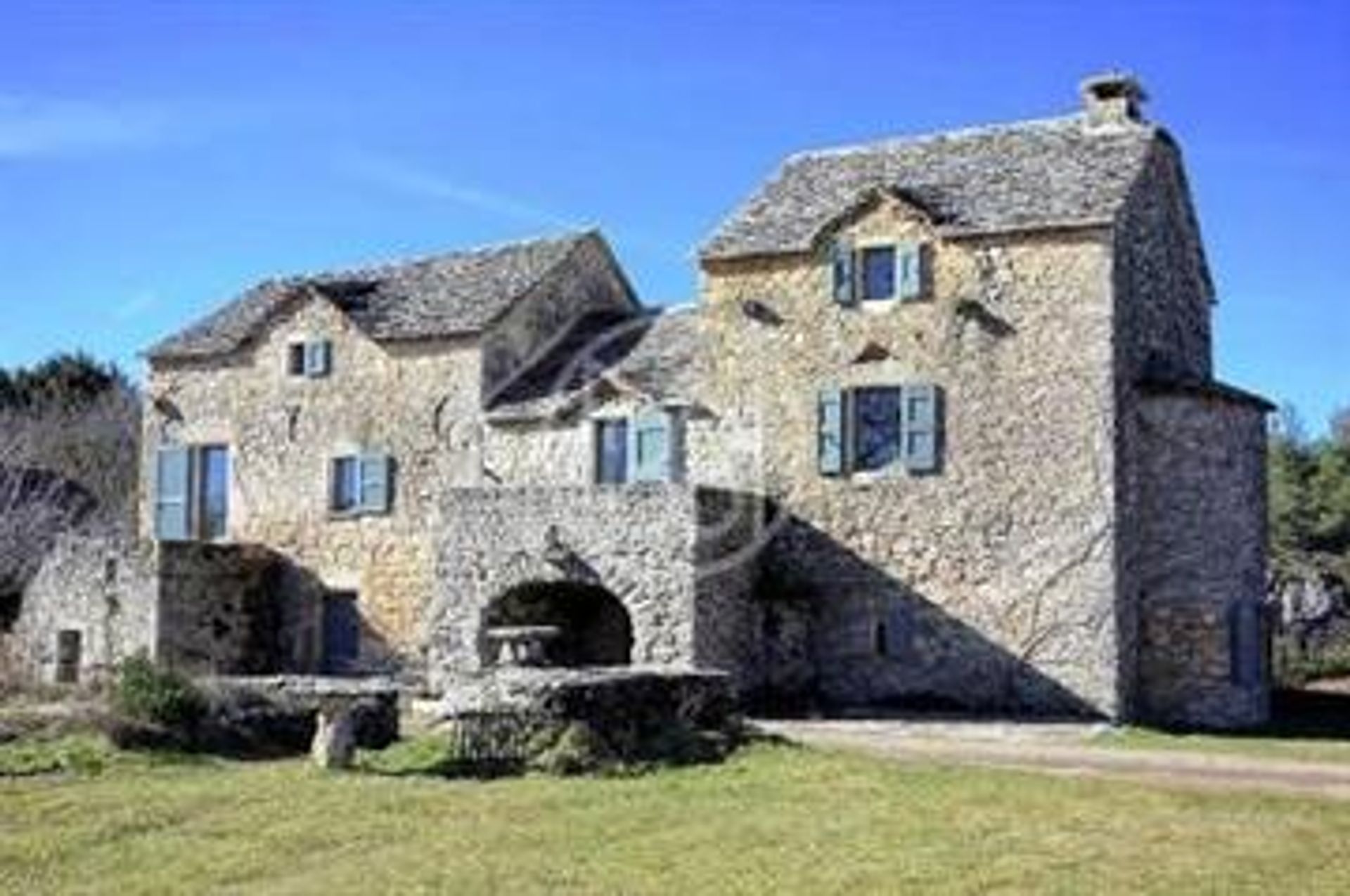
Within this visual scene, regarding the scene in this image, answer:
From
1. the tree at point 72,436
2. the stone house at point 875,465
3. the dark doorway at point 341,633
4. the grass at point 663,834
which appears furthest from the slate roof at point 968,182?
the tree at point 72,436

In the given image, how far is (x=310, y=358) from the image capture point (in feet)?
123

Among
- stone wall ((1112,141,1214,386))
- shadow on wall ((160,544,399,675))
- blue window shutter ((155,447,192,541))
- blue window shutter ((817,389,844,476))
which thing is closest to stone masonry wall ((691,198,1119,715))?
blue window shutter ((817,389,844,476))

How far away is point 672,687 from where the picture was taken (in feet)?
74.3

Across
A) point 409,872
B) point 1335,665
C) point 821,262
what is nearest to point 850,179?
point 821,262

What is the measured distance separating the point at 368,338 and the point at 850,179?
10.1 m

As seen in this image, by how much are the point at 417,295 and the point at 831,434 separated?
32.8ft

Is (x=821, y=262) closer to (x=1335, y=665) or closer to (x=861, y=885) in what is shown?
(x=1335, y=665)

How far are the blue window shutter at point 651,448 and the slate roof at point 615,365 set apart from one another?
0.43m

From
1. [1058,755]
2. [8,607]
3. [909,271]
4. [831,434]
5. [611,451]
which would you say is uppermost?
[909,271]

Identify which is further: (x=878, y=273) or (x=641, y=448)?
(x=641, y=448)

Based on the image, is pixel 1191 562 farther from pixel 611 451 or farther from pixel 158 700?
pixel 158 700

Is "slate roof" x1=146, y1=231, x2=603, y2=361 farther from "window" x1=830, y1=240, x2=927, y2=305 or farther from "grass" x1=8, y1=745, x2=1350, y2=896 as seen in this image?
"grass" x1=8, y1=745, x2=1350, y2=896

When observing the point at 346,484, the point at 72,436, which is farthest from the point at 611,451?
the point at 72,436

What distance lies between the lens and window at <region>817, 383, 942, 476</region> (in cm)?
3089
